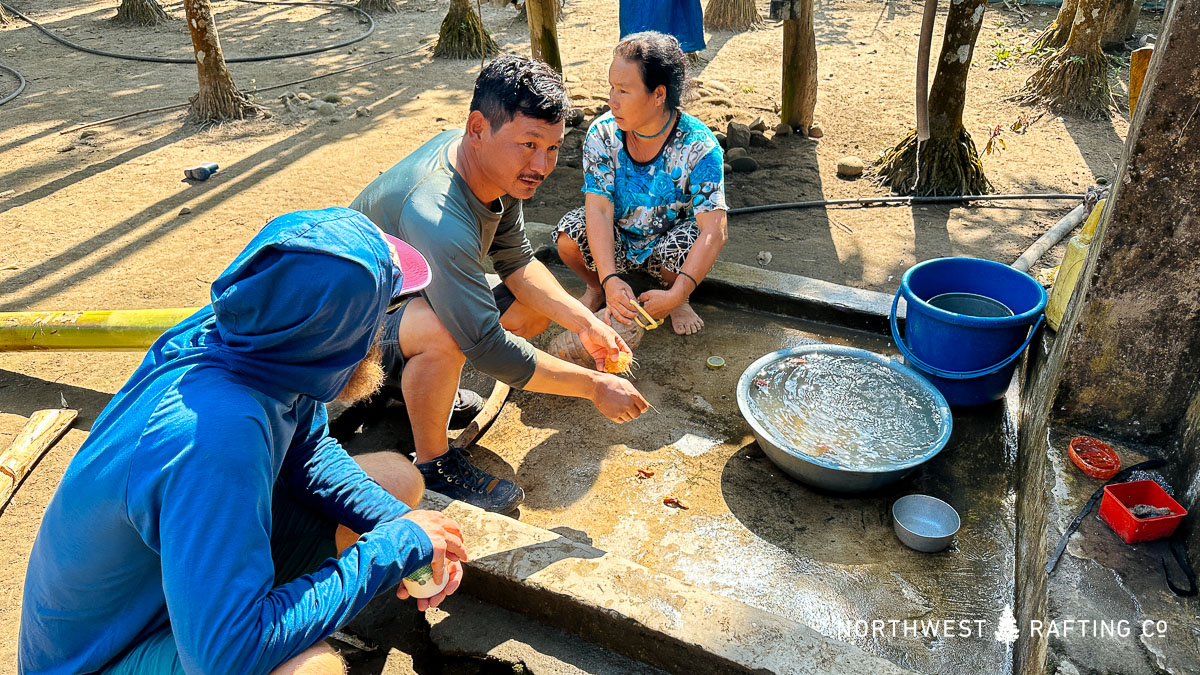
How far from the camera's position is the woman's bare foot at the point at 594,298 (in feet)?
12.7

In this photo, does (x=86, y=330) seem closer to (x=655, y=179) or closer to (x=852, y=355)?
(x=655, y=179)

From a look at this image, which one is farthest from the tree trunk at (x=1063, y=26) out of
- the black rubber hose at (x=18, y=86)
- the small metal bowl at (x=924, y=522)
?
the black rubber hose at (x=18, y=86)

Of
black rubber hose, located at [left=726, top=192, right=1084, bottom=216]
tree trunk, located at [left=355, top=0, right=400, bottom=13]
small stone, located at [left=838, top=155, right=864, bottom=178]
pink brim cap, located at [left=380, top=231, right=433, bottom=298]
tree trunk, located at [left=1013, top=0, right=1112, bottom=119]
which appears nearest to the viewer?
pink brim cap, located at [left=380, top=231, right=433, bottom=298]

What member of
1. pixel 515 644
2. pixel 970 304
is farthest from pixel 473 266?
pixel 970 304

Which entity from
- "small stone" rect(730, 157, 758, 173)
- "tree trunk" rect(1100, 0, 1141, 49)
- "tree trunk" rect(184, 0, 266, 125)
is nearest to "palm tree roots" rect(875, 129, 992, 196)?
"small stone" rect(730, 157, 758, 173)

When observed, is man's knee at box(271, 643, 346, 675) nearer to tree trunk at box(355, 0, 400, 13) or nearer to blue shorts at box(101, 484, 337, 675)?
blue shorts at box(101, 484, 337, 675)

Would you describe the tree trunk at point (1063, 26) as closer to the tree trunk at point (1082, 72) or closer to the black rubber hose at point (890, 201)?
the tree trunk at point (1082, 72)

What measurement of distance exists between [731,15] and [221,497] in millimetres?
9371

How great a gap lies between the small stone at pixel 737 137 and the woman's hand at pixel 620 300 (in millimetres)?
2965

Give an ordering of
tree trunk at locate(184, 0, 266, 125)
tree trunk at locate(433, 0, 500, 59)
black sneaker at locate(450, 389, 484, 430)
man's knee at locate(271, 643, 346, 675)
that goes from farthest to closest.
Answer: tree trunk at locate(433, 0, 500, 59)
tree trunk at locate(184, 0, 266, 125)
black sneaker at locate(450, 389, 484, 430)
man's knee at locate(271, 643, 346, 675)

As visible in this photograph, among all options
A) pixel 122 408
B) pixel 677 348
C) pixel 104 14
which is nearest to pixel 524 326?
pixel 677 348

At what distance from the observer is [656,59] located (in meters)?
3.25

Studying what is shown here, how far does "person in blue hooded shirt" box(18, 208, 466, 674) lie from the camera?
4.53 feet

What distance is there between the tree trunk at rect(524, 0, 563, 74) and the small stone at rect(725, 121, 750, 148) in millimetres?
1389
